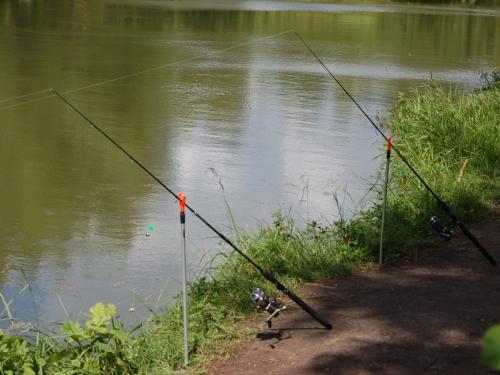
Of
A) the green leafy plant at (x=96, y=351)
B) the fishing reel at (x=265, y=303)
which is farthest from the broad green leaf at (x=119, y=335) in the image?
the fishing reel at (x=265, y=303)

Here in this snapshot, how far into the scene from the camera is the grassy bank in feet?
12.6

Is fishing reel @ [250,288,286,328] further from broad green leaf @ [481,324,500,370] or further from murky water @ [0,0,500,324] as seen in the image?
broad green leaf @ [481,324,500,370]

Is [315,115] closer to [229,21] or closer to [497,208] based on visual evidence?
[497,208]

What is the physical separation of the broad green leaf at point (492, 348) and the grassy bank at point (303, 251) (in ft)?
8.86

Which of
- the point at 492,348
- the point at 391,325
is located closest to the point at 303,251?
the point at 391,325

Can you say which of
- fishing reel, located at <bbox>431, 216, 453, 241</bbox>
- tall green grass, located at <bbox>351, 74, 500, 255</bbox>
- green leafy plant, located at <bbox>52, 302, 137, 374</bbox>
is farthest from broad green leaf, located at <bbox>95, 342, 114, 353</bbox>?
fishing reel, located at <bbox>431, 216, 453, 241</bbox>

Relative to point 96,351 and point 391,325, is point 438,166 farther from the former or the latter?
point 96,351

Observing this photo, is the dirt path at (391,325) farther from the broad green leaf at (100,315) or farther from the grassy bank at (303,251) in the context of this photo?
the broad green leaf at (100,315)

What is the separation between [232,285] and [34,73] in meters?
10.3

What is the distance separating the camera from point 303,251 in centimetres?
539

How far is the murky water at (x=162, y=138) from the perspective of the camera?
602cm

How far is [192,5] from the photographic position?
3322 cm

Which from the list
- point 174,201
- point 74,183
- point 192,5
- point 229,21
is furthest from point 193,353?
point 192,5

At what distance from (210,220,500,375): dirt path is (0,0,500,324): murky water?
3.71 feet
